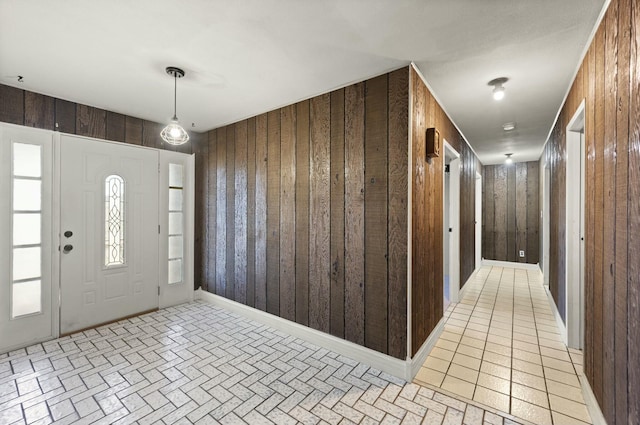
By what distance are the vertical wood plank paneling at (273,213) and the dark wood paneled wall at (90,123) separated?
146 centimetres

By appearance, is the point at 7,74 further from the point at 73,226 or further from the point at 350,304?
the point at 350,304

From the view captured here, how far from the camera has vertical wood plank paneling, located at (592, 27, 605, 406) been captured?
1.72 meters

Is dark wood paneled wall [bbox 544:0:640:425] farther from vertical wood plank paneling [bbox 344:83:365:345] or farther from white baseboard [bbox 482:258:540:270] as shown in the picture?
white baseboard [bbox 482:258:540:270]

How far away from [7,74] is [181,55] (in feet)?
5.75

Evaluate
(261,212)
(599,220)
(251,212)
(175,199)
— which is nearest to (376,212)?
(599,220)

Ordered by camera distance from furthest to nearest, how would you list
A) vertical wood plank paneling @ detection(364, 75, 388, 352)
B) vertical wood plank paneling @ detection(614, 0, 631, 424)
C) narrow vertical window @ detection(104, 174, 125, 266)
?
narrow vertical window @ detection(104, 174, 125, 266) < vertical wood plank paneling @ detection(364, 75, 388, 352) < vertical wood plank paneling @ detection(614, 0, 631, 424)

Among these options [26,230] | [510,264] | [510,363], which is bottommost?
[510,363]

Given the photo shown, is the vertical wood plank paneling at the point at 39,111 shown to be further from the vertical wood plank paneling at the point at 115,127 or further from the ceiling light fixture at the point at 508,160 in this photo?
the ceiling light fixture at the point at 508,160

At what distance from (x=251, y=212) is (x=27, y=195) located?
88.0 inches

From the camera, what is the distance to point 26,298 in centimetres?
281

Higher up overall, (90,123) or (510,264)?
(90,123)

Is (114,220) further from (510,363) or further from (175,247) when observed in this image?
(510,363)

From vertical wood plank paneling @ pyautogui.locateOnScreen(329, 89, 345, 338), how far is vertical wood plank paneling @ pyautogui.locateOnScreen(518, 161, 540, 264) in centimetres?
586

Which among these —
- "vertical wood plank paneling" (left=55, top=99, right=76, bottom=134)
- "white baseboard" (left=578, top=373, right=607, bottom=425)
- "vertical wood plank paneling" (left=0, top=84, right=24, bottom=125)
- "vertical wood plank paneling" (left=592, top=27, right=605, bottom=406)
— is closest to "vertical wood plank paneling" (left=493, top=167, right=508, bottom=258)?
"white baseboard" (left=578, top=373, right=607, bottom=425)
